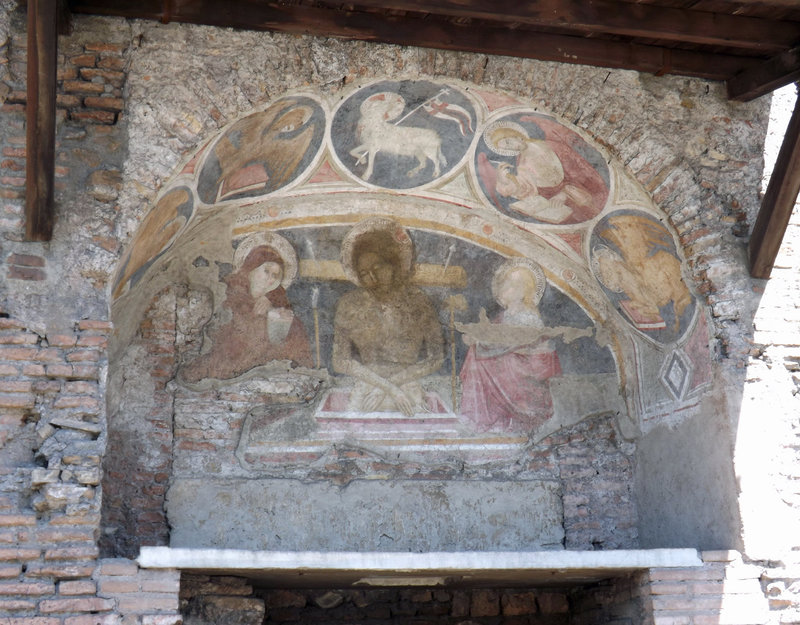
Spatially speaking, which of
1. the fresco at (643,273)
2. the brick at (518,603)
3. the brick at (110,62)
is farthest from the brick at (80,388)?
the fresco at (643,273)

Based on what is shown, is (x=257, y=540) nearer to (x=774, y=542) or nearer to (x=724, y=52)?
(x=774, y=542)

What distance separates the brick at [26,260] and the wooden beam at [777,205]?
3575 millimetres

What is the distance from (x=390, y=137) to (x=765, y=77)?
6.69 ft

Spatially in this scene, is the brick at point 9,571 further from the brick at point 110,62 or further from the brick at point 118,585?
the brick at point 110,62

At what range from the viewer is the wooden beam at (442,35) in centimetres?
495

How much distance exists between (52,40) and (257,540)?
2684mm

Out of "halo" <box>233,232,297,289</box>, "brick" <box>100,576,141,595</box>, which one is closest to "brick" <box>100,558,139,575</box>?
"brick" <box>100,576,141,595</box>

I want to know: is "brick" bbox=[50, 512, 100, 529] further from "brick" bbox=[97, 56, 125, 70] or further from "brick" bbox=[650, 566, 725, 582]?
"brick" bbox=[650, 566, 725, 582]

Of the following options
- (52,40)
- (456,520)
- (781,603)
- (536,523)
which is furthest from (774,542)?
(52,40)

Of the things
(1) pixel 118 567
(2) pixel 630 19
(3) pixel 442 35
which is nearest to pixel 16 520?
(1) pixel 118 567

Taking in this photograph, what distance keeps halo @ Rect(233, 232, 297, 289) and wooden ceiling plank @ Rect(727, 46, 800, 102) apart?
8.64 ft

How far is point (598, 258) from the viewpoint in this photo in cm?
583

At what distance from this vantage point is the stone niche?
5332mm

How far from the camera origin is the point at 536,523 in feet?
18.6
